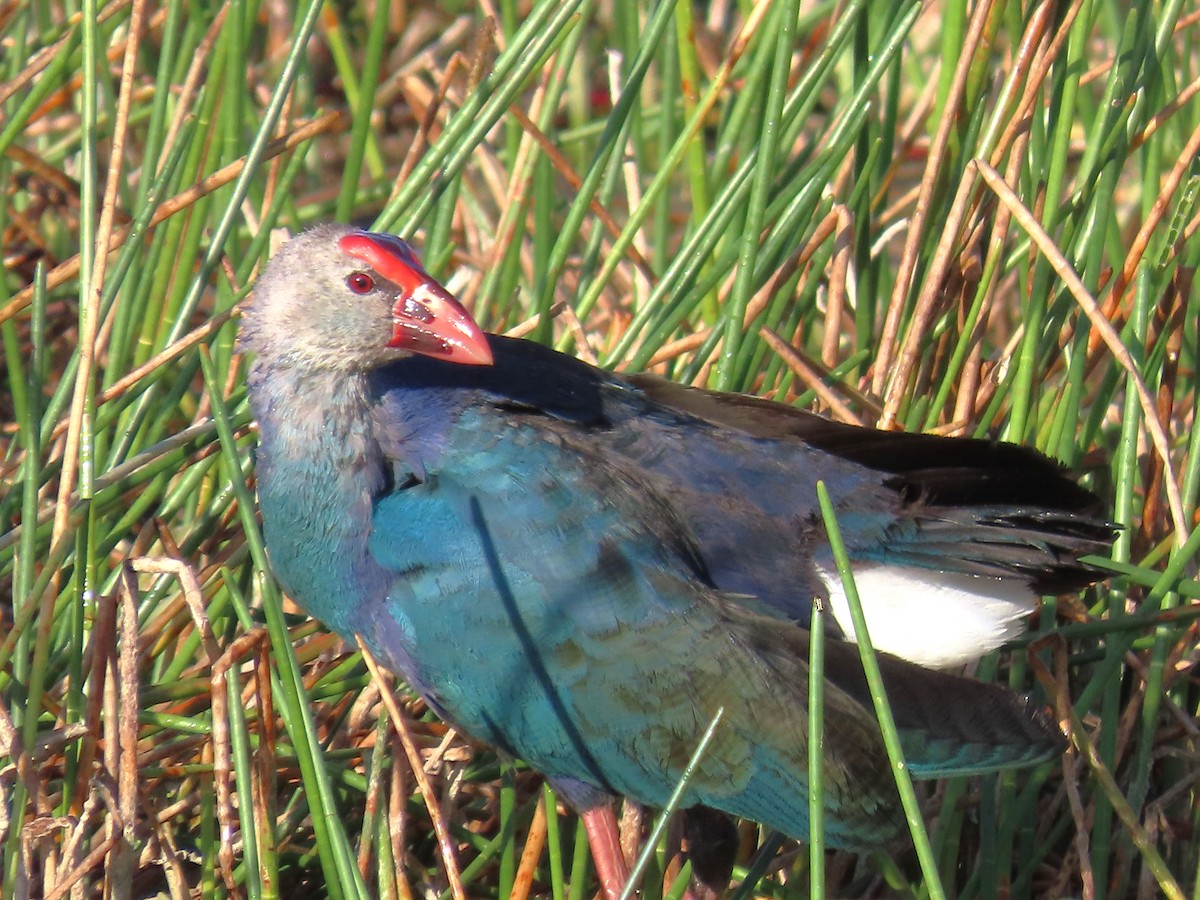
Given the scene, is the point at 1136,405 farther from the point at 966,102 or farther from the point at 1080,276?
the point at 966,102

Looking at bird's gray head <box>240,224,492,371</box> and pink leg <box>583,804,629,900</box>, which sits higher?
bird's gray head <box>240,224,492,371</box>

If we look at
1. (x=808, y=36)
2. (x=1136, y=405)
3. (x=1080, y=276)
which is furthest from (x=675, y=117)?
(x=1136, y=405)

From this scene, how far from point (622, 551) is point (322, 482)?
1.50 feet

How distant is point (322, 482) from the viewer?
7.04 ft

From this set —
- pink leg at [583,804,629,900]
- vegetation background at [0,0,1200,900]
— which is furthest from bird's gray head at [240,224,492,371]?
pink leg at [583,804,629,900]

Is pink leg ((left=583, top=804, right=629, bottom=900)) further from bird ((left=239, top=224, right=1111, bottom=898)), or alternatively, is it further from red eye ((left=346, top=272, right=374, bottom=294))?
red eye ((left=346, top=272, right=374, bottom=294))

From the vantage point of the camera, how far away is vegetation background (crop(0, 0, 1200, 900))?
6.55 feet

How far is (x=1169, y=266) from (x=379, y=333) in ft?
4.15

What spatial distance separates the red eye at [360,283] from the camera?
2158mm

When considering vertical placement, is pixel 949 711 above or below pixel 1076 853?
above

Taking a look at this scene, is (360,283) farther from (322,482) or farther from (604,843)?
(604,843)

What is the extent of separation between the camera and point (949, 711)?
189 centimetres

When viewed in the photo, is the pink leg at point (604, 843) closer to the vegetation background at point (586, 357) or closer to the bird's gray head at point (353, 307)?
the vegetation background at point (586, 357)

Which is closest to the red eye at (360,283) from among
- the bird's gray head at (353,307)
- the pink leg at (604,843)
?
the bird's gray head at (353,307)
